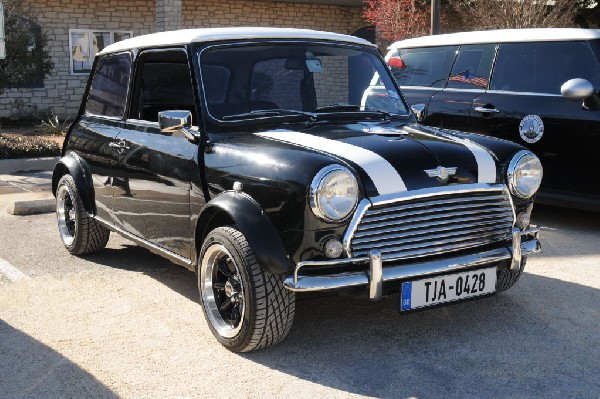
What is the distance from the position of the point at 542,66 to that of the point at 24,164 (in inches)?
290

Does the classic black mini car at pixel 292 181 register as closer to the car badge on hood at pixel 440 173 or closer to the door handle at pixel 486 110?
the car badge on hood at pixel 440 173

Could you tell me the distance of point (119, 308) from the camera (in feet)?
15.7

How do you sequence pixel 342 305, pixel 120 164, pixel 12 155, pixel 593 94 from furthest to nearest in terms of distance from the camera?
pixel 12 155 → pixel 593 94 → pixel 120 164 → pixel 342 305

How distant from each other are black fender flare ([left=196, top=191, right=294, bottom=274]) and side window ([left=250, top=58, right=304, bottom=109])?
0.80m

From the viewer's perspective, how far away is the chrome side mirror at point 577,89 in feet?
21.3

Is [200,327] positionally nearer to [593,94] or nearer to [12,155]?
[593,94]

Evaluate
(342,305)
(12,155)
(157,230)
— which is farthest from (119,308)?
(12,155)

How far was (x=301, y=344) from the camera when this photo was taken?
413 centimetres

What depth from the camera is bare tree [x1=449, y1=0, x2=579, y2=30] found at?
1599 cm

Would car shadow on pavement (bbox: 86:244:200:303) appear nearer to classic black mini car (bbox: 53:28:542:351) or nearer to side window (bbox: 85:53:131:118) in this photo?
classic black mini car (bbox: 53:28:542:351)

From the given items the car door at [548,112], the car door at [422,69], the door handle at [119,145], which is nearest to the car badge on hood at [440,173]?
the door handle at [119,145]

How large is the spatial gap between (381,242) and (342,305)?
1107 mm

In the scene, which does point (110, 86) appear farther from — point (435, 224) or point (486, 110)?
point (486, 110)

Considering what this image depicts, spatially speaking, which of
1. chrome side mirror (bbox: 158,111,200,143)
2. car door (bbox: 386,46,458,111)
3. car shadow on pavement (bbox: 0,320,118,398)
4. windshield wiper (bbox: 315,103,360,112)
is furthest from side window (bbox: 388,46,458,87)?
car shadow on pavement (bbox: 0,320,118,398)
